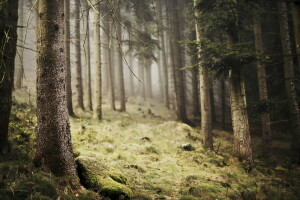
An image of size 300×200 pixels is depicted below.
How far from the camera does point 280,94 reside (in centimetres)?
1317

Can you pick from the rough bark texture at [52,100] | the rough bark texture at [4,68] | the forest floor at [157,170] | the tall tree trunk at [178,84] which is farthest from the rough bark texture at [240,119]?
the rough bark texture at [4,68]

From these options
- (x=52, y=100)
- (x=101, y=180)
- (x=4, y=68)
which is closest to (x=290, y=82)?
(x=101, y=180)

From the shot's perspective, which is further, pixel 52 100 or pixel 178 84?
pixel 178 84

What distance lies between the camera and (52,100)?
14.6 feet

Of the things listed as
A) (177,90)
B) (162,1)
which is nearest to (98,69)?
(177,90)

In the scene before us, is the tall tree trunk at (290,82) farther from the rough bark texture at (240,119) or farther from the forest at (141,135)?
the rough bark texture at (240,119)

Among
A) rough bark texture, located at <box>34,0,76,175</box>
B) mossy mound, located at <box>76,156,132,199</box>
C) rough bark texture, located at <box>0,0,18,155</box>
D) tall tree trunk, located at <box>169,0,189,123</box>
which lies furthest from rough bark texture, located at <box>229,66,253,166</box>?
rough bark texture, located at <box>0,0,18,155</box>

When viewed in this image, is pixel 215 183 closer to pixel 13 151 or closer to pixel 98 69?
pixel 13 151

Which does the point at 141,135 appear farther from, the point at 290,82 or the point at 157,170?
the point at 290,82

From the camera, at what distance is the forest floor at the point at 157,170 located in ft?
13.2

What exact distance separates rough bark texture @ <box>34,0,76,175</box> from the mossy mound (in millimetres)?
320

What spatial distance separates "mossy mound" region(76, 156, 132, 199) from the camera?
4.51 m

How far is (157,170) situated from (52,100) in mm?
4232

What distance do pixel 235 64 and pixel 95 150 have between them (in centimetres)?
649
